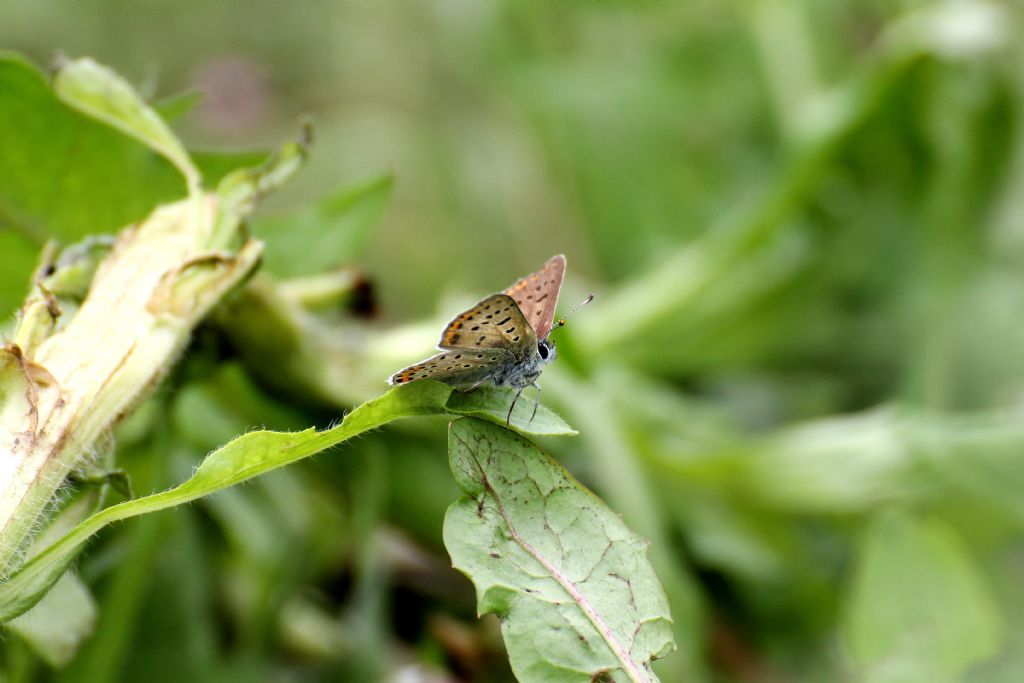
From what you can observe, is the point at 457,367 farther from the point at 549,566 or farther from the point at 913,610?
the point at 913,610

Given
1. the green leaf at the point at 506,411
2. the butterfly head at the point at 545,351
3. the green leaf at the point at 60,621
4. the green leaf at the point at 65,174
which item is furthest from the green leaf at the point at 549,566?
the green leaf at the point at 65,174

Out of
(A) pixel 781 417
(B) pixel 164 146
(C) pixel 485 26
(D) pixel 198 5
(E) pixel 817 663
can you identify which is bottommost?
(B) pixel 164 146

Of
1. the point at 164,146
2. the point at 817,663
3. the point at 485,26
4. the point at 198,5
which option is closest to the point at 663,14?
the point at 485,26

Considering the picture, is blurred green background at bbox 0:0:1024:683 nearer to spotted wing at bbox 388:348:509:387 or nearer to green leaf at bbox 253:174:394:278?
green leaf at bbox 253:174:394:278

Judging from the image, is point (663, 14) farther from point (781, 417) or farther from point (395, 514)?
Result: point (395, 514)

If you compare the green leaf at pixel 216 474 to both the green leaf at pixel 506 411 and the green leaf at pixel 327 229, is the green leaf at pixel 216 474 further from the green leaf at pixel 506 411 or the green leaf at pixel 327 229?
the green leaf at pixel 327 229

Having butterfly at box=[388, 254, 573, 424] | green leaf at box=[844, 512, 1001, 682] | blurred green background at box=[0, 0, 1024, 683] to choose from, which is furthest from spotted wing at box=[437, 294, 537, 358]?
green leaf at box=[844, 512, 1001, 682]

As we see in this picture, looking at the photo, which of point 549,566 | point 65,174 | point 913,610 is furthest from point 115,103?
point 913,610
